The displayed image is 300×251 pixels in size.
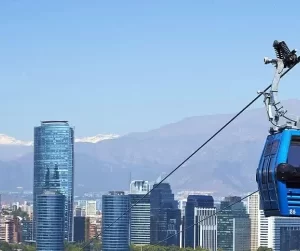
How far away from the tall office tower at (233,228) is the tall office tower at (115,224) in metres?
6.85

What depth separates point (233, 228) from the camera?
99.1 m

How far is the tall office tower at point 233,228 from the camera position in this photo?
94.5 meters

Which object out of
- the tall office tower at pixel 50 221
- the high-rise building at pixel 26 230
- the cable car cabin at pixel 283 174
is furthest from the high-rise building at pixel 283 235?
the cable car cabin at pixel 283 174

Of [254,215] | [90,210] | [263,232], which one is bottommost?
[263,232]

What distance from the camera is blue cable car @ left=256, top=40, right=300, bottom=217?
304 inches

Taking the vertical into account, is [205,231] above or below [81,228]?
below

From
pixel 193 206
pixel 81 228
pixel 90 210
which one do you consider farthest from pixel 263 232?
pixel 90 210

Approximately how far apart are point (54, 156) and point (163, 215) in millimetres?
16965

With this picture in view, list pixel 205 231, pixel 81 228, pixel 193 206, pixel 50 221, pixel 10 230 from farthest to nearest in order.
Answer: pixel 10 230 < pixel 81 228 < pixel 193 206 < pixel 50 221 < pixel 205 231

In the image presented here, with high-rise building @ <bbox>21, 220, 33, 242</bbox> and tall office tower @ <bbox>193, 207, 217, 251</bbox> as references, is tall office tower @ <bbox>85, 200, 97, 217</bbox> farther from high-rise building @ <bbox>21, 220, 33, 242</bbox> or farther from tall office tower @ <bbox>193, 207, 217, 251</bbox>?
tall office tower @ <bbox>193, 207, 217, 251</bbox>

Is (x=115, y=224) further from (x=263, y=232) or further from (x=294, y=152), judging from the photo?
(x=294, y=152)

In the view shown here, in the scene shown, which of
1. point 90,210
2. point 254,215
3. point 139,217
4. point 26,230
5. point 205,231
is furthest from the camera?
point 90,210

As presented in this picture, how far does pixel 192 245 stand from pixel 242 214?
9820mm

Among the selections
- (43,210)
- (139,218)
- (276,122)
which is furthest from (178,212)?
(276,122)
